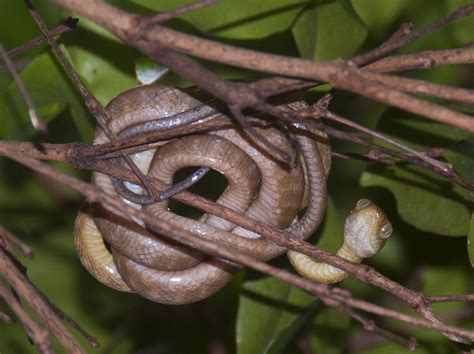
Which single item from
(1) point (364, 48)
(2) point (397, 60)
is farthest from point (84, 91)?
(1) point (364, 48)

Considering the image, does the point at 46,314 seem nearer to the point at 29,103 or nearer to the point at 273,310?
the point at 29,103

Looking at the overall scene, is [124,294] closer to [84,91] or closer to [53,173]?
[84,91]

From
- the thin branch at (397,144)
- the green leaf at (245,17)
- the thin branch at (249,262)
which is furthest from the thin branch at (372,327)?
the green leaf at (245,17)

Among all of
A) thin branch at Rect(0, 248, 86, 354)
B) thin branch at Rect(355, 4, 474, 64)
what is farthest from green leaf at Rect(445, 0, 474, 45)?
thin branch at Rect(0, 248, 86, 354)

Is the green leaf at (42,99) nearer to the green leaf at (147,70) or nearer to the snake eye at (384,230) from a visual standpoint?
the green leaf at (147,70)

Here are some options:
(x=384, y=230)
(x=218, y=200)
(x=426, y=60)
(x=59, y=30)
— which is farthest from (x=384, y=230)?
(x=59, y=30)
